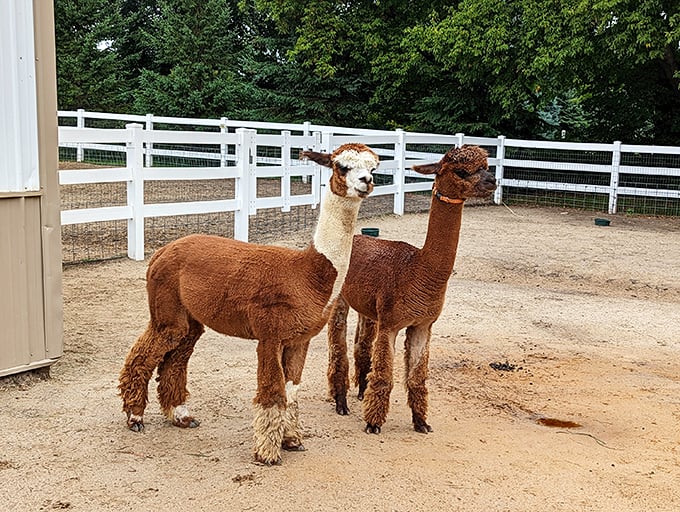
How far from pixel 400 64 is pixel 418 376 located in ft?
59.1

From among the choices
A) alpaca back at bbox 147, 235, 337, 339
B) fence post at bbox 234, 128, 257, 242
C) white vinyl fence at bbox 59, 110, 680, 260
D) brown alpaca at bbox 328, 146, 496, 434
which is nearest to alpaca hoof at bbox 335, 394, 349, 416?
brown alpaca at bbox 328, 146, 496, 434

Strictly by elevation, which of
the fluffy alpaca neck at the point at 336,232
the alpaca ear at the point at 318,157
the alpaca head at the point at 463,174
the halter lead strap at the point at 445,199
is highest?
the alpaca ear at the point at 318,157

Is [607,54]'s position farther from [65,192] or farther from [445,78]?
[65,192]

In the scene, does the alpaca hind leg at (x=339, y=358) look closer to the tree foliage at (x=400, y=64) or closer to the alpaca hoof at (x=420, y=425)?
the alpaca hoof at (x=420, y=425)

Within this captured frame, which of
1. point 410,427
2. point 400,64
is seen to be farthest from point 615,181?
point 410,427

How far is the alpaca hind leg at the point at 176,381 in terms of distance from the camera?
4656mm

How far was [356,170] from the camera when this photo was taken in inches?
157

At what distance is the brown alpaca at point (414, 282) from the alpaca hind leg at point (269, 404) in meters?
0.73

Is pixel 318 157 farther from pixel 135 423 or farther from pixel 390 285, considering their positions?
pixel 135 423

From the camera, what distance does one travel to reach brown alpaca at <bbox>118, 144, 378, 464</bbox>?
407 cm

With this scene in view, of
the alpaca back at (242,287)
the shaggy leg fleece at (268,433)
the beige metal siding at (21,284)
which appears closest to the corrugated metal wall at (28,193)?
the beige metal siding at (21,284)

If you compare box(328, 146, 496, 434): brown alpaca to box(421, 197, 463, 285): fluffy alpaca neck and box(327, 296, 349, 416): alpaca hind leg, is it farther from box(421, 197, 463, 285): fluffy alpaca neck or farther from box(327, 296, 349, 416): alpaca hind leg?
box(327, 296, 349, 416): alpaca hind leg

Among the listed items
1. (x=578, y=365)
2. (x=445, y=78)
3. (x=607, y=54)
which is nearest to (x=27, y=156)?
(x=578, y=365)

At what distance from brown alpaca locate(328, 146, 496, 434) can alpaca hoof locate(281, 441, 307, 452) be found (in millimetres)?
501
